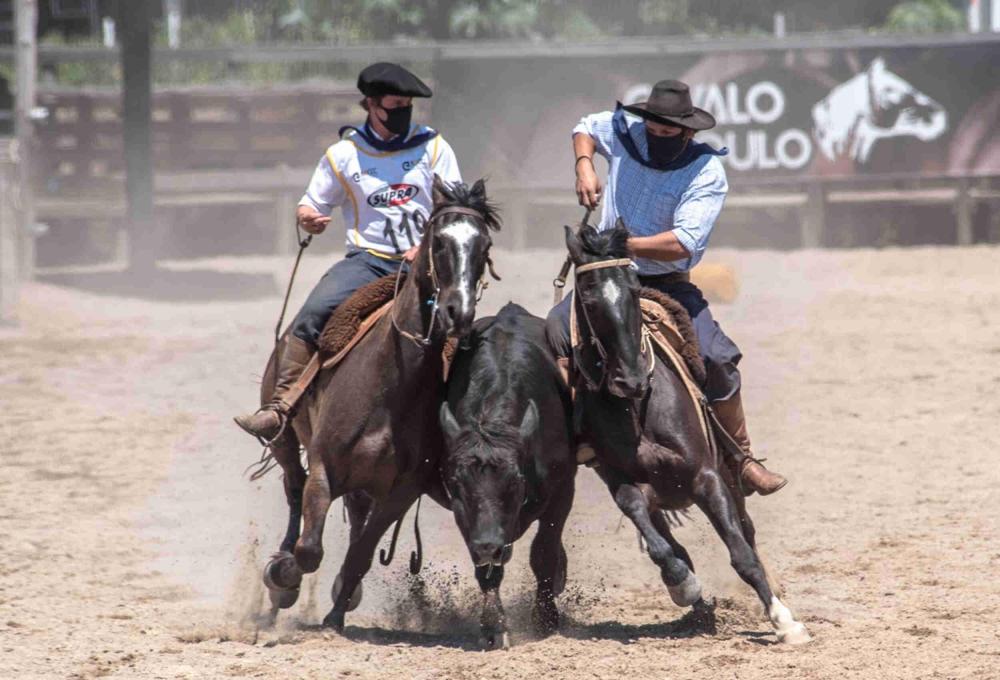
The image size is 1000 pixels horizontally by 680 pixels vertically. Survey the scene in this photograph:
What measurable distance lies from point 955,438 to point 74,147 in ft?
40.1

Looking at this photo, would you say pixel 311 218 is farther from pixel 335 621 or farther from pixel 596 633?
pixel 596 633

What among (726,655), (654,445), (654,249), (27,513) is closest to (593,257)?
Result: (654,249)

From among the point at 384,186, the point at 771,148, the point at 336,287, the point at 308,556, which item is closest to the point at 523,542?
the point at 336,287

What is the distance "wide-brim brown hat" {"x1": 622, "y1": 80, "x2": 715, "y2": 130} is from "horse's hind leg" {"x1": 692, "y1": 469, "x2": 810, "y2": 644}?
1.40 m

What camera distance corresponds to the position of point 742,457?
21.4ft

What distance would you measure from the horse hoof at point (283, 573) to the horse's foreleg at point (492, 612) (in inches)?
29.1

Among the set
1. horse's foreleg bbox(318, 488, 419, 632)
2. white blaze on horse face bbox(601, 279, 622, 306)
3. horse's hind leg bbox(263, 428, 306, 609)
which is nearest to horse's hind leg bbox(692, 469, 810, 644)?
white blaze on horse face bbox(601, 279, 622, 306)

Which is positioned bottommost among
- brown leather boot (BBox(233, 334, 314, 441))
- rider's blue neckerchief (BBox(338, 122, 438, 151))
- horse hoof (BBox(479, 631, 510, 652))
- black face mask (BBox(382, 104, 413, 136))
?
A: horse hoof (BBox(479, 631, 510, 652))

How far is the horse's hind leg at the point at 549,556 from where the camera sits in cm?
638

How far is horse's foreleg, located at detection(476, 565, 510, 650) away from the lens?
5930 mm

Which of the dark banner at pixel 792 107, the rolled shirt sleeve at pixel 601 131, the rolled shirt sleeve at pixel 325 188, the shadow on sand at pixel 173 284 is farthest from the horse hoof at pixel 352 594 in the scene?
the dark banner at pixel 792 107

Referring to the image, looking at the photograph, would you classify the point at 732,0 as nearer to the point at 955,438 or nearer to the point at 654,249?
the point at 955,438

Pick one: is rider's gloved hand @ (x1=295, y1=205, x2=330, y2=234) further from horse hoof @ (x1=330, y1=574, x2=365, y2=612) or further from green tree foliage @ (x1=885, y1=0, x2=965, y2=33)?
green tree foliage @ (x1=885, y1=0, x2=965, y2=33)

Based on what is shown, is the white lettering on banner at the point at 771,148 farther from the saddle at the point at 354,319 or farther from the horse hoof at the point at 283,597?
the horse hoof at the point at 283,597
